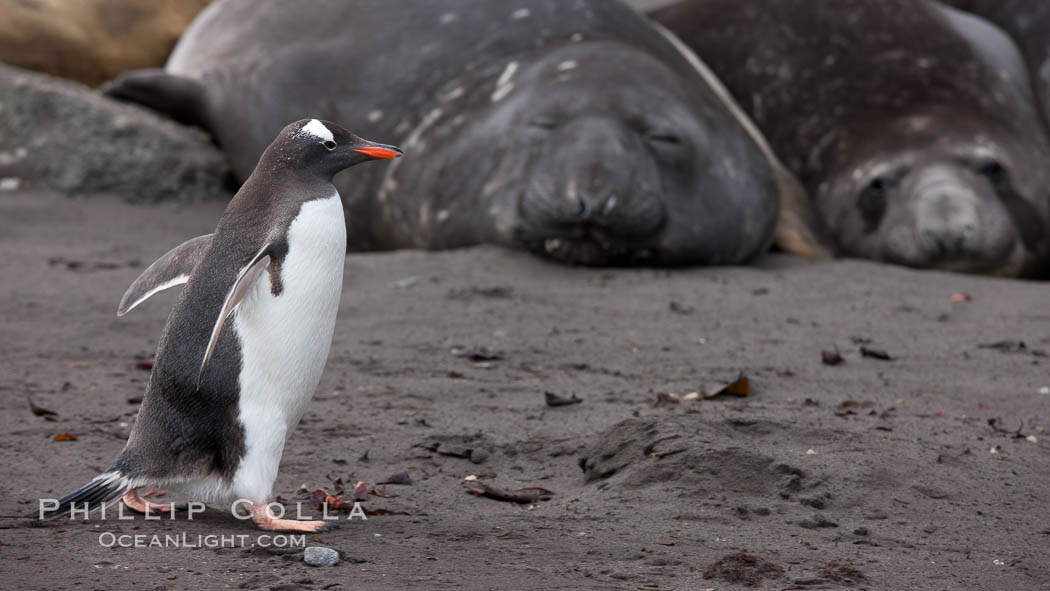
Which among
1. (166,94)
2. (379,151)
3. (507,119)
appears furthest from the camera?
(166,94)

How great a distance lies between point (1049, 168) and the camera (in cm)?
670

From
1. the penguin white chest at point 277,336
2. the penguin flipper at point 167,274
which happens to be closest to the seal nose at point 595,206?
the penguin flipper at point 167,274

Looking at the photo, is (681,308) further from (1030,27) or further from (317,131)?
(1030,27)

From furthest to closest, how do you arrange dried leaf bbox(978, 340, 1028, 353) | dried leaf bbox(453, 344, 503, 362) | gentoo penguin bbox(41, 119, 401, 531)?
dried leaf bbox(978, 340, 1028, 353) < dried leaf bbox(453, 344, 503, 362) < gentoo penguin bbox(41, 119, 401, 531)

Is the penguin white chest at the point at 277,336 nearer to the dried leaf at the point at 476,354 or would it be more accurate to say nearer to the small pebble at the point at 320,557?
the small pebble at the point at 320,557

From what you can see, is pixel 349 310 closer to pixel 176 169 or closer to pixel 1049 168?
pixel 176 169

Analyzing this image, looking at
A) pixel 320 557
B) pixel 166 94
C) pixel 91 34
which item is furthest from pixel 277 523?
pixel 91 34

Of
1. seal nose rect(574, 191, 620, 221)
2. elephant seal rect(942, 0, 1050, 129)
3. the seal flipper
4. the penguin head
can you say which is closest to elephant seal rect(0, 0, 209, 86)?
the seal flipper

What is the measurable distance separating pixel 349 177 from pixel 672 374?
2.67 meters

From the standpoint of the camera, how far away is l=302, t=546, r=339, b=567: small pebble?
2.23m

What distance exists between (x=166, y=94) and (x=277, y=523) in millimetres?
4890

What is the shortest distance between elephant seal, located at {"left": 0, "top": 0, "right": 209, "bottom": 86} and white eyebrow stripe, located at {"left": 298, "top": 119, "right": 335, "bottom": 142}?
5.55 metres

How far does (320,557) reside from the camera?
88.3 inches

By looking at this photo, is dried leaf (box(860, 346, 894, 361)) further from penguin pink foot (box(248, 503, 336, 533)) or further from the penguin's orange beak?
penguin pink foot (box(248, 503, 336, 533))
